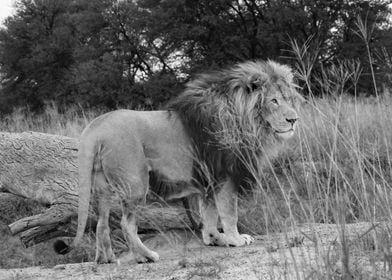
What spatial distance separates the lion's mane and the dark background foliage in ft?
38.0

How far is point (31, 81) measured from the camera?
25031 millimetres

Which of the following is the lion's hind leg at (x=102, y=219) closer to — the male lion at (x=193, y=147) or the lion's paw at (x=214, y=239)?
the male lion at (x=193, y=147)

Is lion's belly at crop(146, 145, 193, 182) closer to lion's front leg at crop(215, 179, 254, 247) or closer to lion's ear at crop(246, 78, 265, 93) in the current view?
lion's front leg at crop(215, 179, 254, 247)

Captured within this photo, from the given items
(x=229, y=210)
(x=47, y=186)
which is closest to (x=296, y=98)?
(x=229, y=210)

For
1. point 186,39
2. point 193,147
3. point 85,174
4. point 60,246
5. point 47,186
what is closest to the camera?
point 85,174

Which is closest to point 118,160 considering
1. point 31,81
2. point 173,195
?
point 173,195

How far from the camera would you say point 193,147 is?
4379 mm

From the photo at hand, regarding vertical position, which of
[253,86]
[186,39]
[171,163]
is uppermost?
[186,39]

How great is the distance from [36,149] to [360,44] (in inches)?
521

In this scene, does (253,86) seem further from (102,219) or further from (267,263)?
(267,263)

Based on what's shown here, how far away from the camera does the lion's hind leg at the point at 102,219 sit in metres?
4.05

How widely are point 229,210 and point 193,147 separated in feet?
1.80

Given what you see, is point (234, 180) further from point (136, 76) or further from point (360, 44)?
point (136, 76)

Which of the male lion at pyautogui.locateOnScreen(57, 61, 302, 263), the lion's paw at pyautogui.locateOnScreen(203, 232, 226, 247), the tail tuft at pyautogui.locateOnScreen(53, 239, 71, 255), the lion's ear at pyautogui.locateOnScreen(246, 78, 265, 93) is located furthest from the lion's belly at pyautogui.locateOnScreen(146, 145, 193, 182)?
the tail tuft at pyautogui.locateOnScreen(53, 239, 71, 255)
